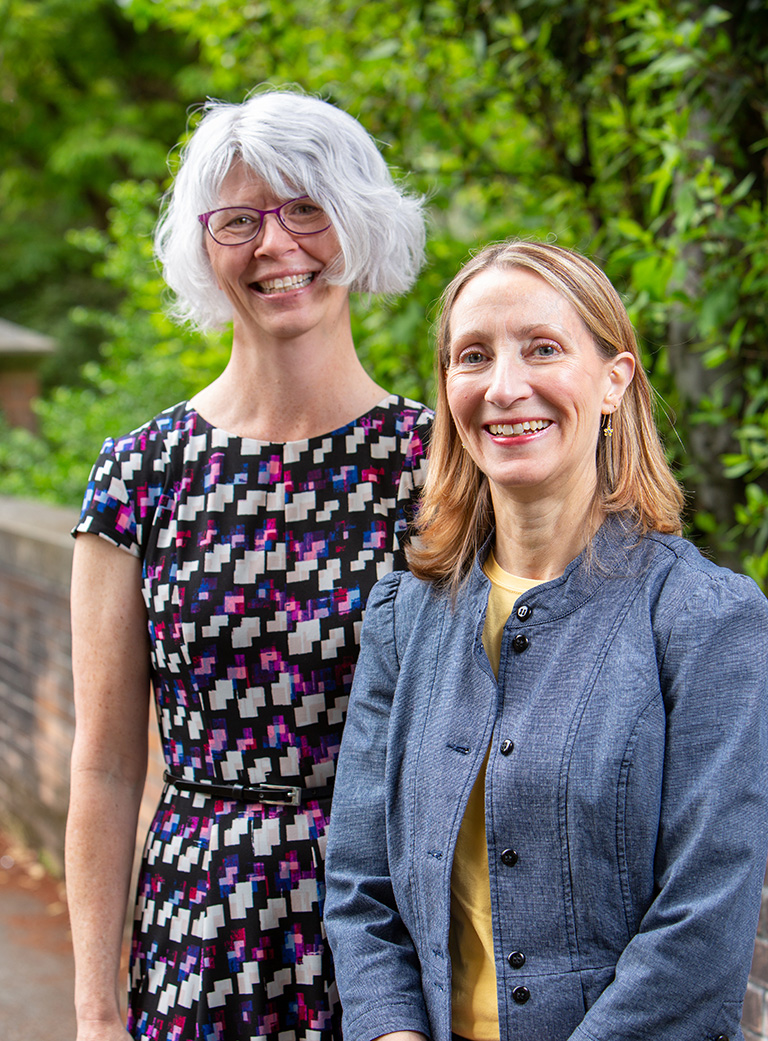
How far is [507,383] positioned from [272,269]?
63 centimetres

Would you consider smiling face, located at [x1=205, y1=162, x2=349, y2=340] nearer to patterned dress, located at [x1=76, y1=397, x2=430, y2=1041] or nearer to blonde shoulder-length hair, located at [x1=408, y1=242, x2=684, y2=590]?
patterned dress, located at [x1=76, y1=397, x2=430, y2=1041]

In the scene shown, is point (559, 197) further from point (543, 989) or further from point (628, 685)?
point (543, 989)

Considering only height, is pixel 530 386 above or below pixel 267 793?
above

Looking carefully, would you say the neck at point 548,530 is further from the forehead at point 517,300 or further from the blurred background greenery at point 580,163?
the blurred background greenery at point 580,163

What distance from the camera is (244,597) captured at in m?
1.98

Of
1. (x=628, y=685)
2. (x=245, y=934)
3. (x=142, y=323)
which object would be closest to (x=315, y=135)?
(x=628, y=685)

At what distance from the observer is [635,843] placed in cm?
142

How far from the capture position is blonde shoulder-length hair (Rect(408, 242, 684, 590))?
1606 millimetres

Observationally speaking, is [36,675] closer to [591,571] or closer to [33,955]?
[33,955]

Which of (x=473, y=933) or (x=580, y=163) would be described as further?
(x=580, y=163)

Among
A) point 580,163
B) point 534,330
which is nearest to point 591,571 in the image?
point 534,330

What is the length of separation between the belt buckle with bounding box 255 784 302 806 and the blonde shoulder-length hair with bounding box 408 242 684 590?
1.65 ft

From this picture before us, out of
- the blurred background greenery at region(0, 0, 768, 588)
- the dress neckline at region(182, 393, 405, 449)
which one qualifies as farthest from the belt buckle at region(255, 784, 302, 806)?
the blurred background greenery at region(0, 0, 768, 588)

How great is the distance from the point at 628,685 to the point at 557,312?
21.4 inches
